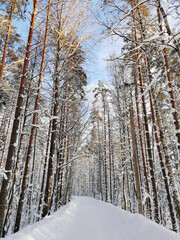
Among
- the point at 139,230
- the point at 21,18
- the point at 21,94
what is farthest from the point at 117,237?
the point at 21,18

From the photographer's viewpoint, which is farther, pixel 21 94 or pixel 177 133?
pixel 21 94

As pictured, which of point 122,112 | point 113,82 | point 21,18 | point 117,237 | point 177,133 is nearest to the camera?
point 177,133

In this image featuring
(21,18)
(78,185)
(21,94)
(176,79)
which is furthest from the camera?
(78,185)

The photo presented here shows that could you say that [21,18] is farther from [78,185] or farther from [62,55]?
[78,185]

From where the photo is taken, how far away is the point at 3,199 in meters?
3.96

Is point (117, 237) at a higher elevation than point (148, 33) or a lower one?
lower

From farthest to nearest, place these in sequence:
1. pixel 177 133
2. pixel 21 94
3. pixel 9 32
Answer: pixel 9 32 < pixel 21 94 < pixel 177 133

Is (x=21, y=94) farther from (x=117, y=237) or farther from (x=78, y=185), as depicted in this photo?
(x=78, y=185)

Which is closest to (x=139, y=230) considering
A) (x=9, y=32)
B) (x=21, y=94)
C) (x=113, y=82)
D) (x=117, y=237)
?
(x=117, y=237)

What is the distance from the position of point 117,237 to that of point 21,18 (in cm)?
799

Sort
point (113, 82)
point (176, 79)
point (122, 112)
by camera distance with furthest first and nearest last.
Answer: point (113, 82) → point (122, 112) → point (176, 79)

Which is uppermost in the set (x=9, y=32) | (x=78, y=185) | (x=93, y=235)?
(x=9, y=32)

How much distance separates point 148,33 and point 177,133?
528cm

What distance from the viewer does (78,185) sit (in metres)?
58.8
